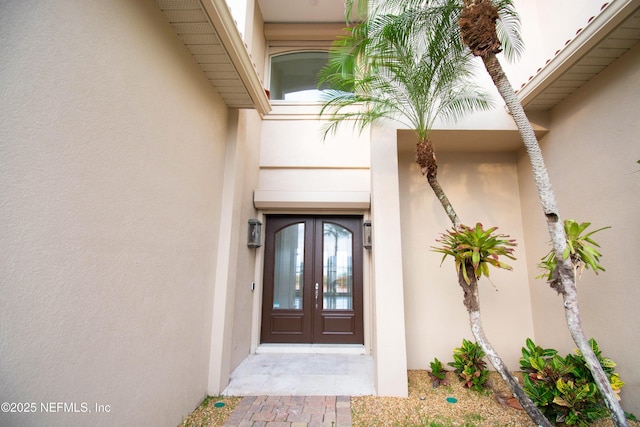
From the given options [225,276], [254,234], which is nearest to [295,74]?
[254,234]

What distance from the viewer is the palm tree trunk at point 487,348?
119 inches

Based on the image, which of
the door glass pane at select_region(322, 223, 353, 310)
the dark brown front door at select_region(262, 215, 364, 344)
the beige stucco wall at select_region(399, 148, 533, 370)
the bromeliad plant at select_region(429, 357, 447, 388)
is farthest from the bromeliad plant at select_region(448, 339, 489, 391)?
the door glass pane at select_region(322, 223, 353, 310)

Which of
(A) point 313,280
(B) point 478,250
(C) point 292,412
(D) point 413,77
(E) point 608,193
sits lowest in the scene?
(C) point 292,412

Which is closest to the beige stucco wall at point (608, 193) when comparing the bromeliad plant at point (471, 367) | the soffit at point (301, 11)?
the bromeliad plant at point (471, 367)

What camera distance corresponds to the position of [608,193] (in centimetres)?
353

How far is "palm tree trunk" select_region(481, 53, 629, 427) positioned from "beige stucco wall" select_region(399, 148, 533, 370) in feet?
6.95

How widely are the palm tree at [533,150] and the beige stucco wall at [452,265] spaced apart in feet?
6.49

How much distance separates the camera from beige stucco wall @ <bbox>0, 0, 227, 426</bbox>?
1589 millimetres

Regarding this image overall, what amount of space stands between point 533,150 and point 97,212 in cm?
435

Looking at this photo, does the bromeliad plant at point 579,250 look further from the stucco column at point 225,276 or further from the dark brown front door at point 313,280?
the stucco column at point 225,276

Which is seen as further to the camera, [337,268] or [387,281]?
[337,268]

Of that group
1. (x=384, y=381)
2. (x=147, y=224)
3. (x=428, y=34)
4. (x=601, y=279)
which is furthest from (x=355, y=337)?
(x=428, y=34)

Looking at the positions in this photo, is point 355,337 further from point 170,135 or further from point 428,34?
point 428,34

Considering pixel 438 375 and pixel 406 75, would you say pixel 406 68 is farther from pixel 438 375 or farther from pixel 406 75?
pixel 438 375
